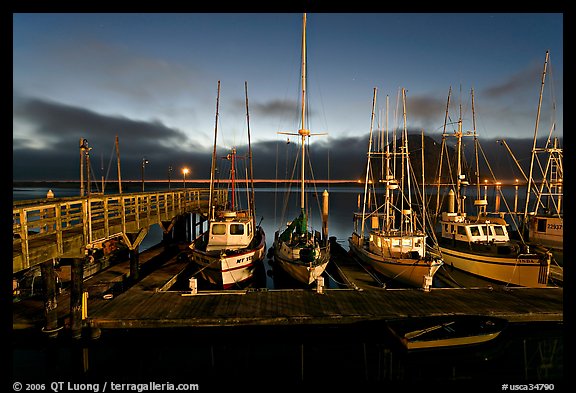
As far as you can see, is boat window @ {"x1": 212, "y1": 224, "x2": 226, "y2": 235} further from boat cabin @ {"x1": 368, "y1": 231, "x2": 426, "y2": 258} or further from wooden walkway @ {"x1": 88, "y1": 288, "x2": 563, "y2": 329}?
boat cabin @ {"x1": 368, "y1": 231, "x2": 426, "y2": 258}

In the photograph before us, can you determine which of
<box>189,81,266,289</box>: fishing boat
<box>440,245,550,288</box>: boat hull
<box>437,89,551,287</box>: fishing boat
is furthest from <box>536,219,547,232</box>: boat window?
<box>189,81,266,289</box>: fishing boat

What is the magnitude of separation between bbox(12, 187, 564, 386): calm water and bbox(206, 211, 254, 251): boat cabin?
22.2 ft

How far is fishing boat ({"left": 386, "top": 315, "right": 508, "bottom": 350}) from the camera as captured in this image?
1010cm

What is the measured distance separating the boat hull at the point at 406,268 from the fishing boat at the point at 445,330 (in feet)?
12.8

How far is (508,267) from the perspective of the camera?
16.7 meters

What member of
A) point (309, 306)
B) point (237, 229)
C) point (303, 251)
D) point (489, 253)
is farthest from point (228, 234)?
point (489, 253)

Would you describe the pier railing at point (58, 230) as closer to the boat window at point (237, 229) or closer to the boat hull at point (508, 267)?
the boat window at point (237, 229)

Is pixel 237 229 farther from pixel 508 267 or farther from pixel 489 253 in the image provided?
pixel 508 267

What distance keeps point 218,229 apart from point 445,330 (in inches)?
524

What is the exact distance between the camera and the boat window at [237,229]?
18.6 metres

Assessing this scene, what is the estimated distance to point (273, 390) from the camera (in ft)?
31.8
